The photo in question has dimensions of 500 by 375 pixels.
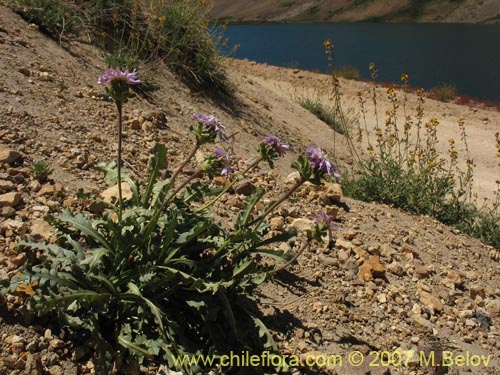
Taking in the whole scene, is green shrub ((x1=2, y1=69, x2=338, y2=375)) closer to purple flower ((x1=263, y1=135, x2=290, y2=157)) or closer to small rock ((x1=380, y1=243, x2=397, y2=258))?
purple flower ((x1=263, y1=135, x2=290, y2=157))

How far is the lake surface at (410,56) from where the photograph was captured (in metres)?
24.3

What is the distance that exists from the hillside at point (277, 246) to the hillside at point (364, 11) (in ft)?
225

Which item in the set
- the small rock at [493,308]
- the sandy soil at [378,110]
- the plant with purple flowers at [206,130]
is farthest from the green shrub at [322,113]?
the plant with purple flowers at [206,130]

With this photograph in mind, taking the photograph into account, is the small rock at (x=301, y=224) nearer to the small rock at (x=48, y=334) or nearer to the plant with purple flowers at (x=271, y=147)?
the plant with purple flowers at (x=271, y=147)

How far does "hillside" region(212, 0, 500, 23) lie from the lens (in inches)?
2925

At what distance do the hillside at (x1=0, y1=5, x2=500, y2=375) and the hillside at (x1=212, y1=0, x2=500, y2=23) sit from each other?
68.6 m

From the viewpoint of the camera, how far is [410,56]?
3167 cm

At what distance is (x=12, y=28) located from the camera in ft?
18.5

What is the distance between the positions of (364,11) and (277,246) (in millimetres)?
95104

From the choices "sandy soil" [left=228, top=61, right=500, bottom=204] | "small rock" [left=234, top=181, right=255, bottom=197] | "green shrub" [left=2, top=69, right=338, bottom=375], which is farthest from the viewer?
"sandy soil" [left=228, top=61, right=500, bottom=204]

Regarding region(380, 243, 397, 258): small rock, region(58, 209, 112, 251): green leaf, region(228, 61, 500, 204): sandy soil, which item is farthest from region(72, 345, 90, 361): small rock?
region(228, 61, 500, 204): sandy soil

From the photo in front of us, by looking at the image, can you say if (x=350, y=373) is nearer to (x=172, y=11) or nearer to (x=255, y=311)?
(x=255, y=311)

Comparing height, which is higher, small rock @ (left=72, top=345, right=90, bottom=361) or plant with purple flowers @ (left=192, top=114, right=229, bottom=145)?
plant with purple flowers @ (left=192, top=114, right=229, bottom=145)

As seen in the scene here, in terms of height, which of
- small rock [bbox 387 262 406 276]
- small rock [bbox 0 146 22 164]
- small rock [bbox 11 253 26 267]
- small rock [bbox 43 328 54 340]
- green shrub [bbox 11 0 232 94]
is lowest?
small rock [bbox 387 262 406 276]
